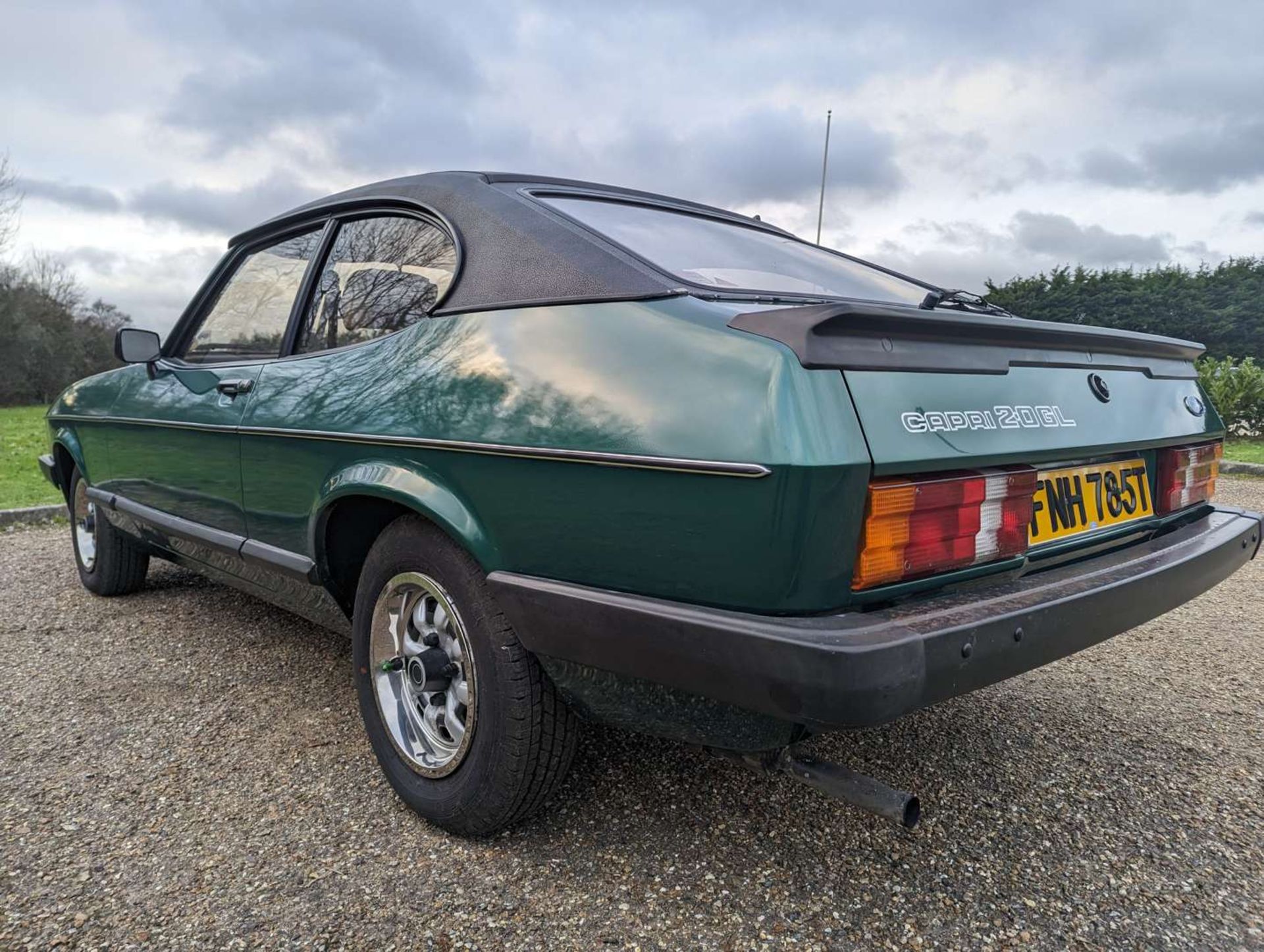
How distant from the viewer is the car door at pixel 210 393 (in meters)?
2.66

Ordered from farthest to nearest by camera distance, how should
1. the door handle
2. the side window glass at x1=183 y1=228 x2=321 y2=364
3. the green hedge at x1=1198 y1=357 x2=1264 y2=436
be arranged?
the green hedge at x1=1198 y1=357 x2=1264 y2=436 → the side window glass at x1=183 y1=228 x2=321 y2=364 → the door handle

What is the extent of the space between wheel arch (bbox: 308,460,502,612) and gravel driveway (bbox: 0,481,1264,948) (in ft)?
1.84

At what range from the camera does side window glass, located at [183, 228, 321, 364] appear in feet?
8.85

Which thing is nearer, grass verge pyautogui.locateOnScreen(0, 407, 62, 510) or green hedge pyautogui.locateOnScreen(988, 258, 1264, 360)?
grass verge pyautogui.locateOnScreen(0, 407, 62, 510)

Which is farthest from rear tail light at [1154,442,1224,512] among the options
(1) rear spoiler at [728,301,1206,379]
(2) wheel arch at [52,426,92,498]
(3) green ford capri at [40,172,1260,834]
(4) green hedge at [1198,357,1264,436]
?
(4) green hedge at [1198,357,1264,436]

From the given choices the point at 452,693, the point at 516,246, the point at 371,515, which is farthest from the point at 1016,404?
the point at 371,515

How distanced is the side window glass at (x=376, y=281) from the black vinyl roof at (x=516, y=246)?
62mm

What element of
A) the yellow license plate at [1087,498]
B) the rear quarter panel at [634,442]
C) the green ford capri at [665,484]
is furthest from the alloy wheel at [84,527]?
the yellow license plate at [1087,498]

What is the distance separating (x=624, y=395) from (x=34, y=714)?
7.95ft

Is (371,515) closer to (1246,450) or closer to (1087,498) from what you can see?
(1087,498)

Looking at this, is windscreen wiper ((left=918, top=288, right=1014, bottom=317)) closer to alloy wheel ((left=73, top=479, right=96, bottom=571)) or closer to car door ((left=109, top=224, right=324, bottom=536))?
car door ((left=109, top=224, right=324, bottom=536))

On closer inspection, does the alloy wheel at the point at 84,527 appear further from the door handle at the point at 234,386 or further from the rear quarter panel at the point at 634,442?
the rear quarter panel at the point at 634,442

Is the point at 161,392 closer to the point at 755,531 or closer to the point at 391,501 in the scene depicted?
the point at 391,501

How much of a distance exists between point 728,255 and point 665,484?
949 mm
